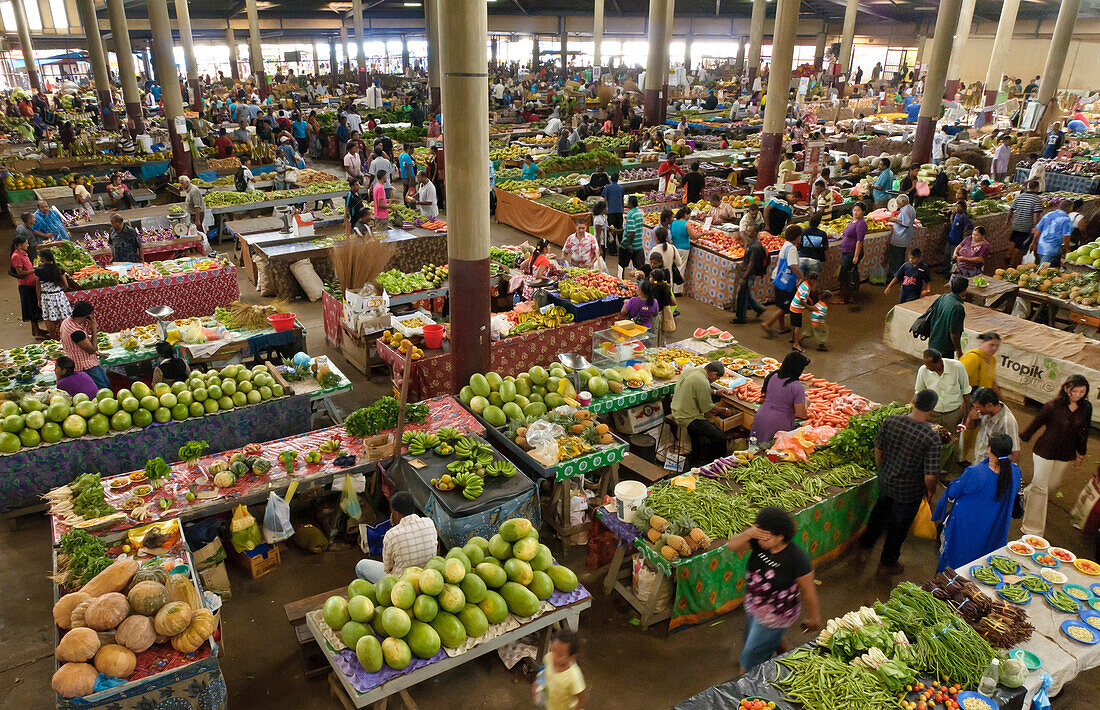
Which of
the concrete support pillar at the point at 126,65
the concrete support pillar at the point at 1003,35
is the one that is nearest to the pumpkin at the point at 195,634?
the concrete support pillar at the point at 126,65

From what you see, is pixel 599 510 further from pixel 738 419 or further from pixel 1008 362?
pixel 1008 362

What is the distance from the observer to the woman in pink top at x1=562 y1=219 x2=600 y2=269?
414 inches

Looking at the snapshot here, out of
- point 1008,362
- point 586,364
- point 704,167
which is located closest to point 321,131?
point 704,167

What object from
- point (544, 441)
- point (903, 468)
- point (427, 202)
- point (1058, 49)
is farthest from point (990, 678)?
point (1058, 49)

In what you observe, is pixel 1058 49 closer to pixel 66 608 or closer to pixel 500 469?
pixel 500 469

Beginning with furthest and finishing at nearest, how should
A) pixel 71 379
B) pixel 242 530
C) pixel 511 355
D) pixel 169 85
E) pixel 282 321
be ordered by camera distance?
pixel 169 85 → pixel 511 355 → pixel 282 321 → pixel 71 379 → pixel 242 530

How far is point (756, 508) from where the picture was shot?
5.67 meters

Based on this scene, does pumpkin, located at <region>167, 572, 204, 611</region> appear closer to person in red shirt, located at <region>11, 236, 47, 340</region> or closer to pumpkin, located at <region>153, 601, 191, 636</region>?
pumpkin, located at <region>153, 601, 191, 636</region>

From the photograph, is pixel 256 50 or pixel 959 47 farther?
pixel 256 50

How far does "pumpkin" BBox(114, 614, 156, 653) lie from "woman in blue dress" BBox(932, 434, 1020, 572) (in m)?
5.40

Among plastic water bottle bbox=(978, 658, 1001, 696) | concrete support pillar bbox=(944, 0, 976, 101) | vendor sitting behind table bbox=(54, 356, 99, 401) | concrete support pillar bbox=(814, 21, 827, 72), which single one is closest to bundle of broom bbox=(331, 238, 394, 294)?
vendor sitting behind table bbox=(54, 356, 99, 401)

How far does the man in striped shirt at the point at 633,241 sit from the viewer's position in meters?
11.2

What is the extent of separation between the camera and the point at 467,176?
7.00 m

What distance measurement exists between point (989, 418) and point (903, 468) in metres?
1.53
